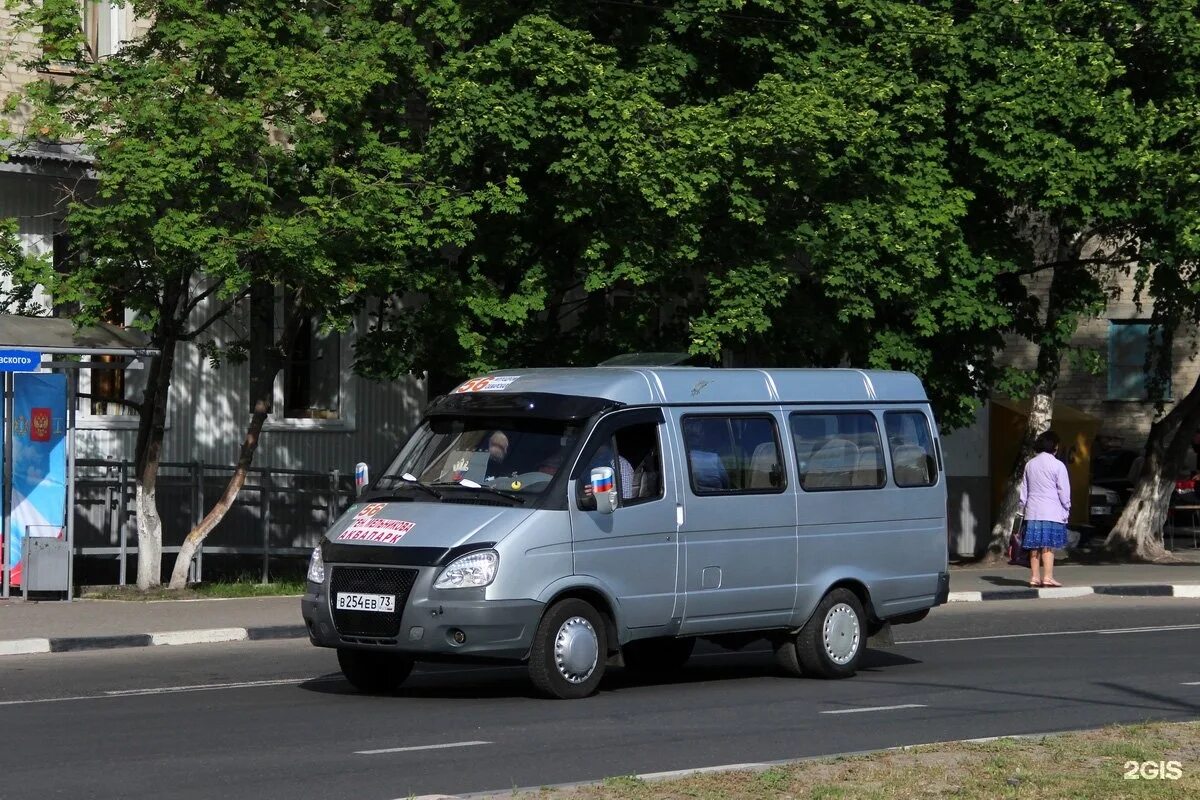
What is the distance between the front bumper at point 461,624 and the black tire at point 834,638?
8.79 feet

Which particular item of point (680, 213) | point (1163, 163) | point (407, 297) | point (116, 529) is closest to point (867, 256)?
point (680, 213)

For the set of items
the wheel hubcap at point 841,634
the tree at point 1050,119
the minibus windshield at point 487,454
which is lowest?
the wheel hubcap at point 841,634

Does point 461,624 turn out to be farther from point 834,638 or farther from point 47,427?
point 47,427

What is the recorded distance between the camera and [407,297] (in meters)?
25.5

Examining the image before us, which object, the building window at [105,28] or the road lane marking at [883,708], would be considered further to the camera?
the building window at [105,28]

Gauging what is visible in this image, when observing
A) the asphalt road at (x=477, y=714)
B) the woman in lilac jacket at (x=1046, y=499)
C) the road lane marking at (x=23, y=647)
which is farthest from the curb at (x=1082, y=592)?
the road lane marking at (x=23, y=647)

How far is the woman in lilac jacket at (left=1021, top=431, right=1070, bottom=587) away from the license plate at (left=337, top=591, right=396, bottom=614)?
11939 millimetres

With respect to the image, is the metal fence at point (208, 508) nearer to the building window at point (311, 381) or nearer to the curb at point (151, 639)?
the building window at point (311, 381)

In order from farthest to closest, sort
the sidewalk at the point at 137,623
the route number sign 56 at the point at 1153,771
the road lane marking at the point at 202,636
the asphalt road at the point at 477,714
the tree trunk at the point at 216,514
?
the tree trunk at the point at 216,514
the road lane marking at the point at 202,636
the sidewalk at the point at 137,623
the asphalt road at the point at 477,714
the route number sign 56 at the point at 1153,771

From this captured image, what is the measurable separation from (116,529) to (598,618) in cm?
1144

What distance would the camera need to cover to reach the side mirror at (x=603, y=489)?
38.0 ft

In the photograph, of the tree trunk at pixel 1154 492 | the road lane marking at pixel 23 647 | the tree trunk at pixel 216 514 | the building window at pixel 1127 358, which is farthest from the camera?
the building window at pixel 1127 358

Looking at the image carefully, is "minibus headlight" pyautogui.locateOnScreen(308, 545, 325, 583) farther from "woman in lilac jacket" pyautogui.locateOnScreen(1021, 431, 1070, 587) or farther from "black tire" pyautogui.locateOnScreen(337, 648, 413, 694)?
"woman in lilac jacket" pyautogui.locateOnScreen(1021, 431, 1070, 587)

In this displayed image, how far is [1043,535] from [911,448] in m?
7.96
